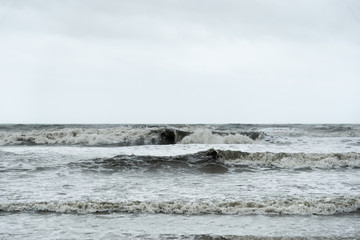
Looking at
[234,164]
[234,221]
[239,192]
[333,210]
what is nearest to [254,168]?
[234,164]

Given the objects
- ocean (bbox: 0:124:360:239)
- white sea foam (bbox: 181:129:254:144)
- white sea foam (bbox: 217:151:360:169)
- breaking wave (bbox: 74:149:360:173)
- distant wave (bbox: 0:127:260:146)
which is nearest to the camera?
ocean (bbox: 0:124:360:239)

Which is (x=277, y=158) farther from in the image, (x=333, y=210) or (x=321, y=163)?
(x=333, y=210)

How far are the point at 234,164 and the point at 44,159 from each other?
6.70m

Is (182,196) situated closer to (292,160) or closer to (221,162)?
(221,162)

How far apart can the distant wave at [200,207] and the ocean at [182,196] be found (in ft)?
0.06

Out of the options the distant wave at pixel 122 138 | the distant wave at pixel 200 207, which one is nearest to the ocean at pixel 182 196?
the distant wave at pixel 200 207

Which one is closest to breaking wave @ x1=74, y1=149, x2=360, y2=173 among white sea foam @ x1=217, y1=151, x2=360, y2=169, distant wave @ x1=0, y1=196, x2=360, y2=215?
white sea foam @ x1=217, y1=151, x2=360, y2=169

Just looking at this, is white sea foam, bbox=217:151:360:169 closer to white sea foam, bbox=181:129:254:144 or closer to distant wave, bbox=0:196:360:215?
distant wave, bbox=0:196:360:215

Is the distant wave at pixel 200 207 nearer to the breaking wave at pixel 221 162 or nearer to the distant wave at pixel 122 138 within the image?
the breaking wave at pixel 221 162

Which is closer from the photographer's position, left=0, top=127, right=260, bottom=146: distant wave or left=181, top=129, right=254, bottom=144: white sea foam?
left=0, top=127, right=260, bottom=146: distant wave

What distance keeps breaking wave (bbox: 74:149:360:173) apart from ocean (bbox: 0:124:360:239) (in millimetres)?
35

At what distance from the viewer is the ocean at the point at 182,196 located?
6.08m

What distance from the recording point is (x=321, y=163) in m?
13.6

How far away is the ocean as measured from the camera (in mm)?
6082
